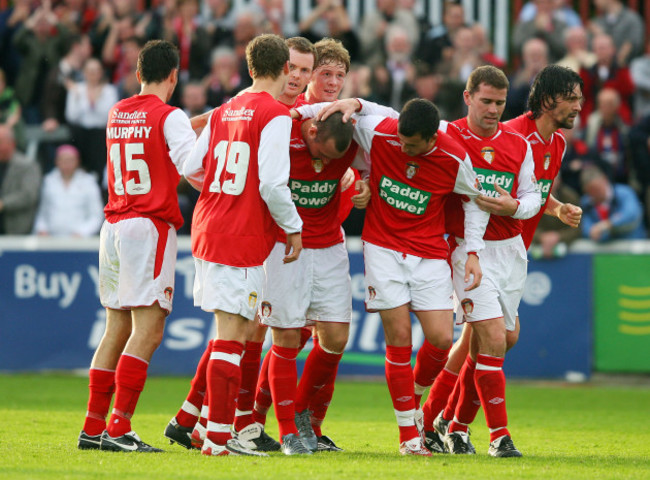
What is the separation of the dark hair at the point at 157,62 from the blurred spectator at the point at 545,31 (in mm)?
9181

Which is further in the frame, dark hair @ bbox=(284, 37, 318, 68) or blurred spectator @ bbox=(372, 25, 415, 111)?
blurred spectator @ bbox=(372, 25, 415, 111)

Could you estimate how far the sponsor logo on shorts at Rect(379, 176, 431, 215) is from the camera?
6430 mm

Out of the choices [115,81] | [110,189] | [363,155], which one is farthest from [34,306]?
[363,155]

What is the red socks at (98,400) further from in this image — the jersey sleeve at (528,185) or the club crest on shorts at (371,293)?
the jersey sleeve at (528,185)

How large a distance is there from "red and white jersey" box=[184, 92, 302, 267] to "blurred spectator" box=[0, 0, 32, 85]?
34.2 ft

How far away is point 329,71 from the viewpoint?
23.0ft

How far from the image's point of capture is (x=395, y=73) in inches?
563

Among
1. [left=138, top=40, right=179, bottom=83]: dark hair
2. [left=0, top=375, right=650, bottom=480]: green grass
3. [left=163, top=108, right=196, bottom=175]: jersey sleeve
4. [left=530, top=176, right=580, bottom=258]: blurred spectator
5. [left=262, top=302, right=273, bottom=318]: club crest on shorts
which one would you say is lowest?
[left=0, top=375, right=650, bottom=480]: green grass

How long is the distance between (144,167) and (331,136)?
3.96ft

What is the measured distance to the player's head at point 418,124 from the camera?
243 inches

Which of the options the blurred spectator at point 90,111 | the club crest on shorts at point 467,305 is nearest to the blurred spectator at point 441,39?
the blurred spectator at point 90,111

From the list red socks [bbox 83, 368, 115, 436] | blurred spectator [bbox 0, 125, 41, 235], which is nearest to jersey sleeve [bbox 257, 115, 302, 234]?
red socks [bbox 83, 368, 115, 436]

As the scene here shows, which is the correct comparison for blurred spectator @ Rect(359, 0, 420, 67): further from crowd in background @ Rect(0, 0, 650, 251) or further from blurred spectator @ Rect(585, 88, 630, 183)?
blurred spectator @ Rect(585, 88, 630, 183)

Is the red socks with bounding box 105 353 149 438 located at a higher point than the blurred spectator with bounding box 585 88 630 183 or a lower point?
lower
